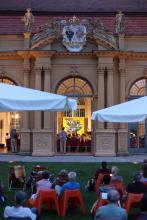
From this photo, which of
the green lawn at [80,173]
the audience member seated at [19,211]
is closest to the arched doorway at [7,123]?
the green lawn at [80,173]

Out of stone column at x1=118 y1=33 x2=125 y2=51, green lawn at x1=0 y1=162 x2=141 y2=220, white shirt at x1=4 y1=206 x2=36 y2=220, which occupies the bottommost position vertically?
green lawn at x1=0 y1=162 x2=141 y2=220

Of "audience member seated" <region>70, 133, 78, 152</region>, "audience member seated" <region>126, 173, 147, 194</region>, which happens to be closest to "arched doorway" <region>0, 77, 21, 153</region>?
"audience member seated" <region>70, 133, 78, 152</region>

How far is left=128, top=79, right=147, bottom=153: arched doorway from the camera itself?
29078 mm

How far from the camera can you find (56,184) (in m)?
12.6

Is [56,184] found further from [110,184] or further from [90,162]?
[90,162]

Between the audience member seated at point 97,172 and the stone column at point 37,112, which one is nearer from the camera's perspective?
the audience member seated at point 97,172

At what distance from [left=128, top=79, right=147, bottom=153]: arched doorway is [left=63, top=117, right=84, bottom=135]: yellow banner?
456cm

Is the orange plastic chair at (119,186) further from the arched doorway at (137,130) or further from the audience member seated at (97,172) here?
the arched doorway at (137,130)

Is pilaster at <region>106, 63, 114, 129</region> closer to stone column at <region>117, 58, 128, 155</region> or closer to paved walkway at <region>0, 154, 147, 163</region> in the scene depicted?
stone column at <region>117, 58, 128, 155</region>

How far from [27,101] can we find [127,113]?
240 centimetres

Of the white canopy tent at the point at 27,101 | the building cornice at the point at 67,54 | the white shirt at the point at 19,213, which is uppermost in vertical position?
the building cornice at the point at 67,54

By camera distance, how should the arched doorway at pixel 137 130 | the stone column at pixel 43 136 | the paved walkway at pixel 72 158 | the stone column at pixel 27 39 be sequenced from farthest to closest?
1. the arched doorway at pixel 137 130
2. the stone column at pixel 27 39
3. the stone column at pixel 43 136
4. the paved walkway at pixel 72 158

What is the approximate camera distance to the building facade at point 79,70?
91.5ft

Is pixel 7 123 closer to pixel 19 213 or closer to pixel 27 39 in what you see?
pixel 27 39
